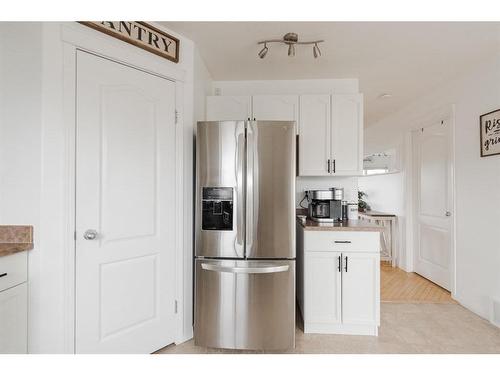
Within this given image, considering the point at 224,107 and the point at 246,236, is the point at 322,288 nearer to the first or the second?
the point at 246,236

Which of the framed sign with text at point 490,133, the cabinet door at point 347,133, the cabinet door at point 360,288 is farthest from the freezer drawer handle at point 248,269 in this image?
the framed sign with text at point 490,133

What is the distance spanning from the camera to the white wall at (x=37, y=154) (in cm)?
142

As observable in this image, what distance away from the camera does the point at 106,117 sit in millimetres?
1617

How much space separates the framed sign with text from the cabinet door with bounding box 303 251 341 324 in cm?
177

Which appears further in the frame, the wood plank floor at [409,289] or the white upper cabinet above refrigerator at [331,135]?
the wood plank floor at [409,289]

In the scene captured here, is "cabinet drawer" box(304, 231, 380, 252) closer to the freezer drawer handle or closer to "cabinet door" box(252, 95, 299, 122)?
the freezer drawer handle

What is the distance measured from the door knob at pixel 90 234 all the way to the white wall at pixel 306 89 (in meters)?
1.97

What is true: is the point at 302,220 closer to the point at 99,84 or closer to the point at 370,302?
the point at 370,302

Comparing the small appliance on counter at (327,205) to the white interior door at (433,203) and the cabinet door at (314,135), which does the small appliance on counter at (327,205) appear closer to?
the cabinet door at (314,135)

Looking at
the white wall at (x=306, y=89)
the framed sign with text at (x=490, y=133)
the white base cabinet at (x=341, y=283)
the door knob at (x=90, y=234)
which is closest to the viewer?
the door knob at (x=90, y=234)

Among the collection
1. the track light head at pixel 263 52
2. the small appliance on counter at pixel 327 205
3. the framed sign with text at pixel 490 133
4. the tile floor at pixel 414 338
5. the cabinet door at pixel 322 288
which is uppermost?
the track light head at pixel 263 52

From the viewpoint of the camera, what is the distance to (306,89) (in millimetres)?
2818

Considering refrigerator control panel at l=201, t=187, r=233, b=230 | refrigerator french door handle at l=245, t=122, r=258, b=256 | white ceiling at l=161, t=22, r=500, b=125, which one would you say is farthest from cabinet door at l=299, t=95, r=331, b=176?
refrigerator control panel at l=201, t=187, r=233, b=230

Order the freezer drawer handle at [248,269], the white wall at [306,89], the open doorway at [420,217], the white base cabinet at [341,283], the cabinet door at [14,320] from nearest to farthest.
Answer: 1. the cabinet door at [14,320]
2. the freezer drawer handle at [248,269]
3. the white base cabinet at [341,283]
4. the white wall at [306,89]
5. the open doorway at [420,217]
